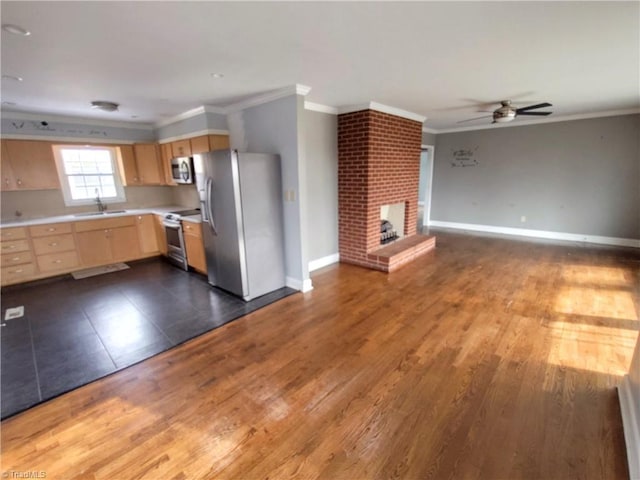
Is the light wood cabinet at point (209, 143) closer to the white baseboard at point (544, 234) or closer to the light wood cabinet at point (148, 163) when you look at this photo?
the light wood cabinet at point (148, 163)

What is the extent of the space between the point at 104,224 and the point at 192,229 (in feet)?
5.45

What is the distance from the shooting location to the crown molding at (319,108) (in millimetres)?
3988

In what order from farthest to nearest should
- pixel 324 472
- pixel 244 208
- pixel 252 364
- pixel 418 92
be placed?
1. pixel 418 92
2. pixel 244 208
3. pixel 252 364
4. pixel 324 472

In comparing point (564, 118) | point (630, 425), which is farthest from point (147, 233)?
point (564, 118)

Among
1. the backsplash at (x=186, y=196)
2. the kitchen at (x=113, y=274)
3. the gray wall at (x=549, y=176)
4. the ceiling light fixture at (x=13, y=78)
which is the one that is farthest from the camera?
the backsplash at (x=186, y=196)

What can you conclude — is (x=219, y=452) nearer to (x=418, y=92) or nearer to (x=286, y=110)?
(x=286, y=110)

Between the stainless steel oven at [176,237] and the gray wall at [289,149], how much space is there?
165cm

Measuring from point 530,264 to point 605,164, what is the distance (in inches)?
110

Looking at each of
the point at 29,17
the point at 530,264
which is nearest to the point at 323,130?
the point at 29,17

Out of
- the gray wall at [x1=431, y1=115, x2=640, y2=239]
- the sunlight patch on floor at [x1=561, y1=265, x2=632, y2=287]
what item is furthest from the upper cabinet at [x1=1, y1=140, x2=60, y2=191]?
the gray wall at [x1=431, y1=115, x2=640, y2=239]

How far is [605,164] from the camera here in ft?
17.4

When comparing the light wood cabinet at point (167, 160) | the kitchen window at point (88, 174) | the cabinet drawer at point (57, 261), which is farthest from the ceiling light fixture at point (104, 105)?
the cabinet drawer at point (57, 261)

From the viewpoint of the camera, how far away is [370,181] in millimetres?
4355

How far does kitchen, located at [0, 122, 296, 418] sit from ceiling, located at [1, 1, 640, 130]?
0.95 meters
